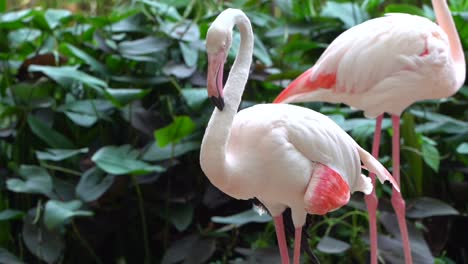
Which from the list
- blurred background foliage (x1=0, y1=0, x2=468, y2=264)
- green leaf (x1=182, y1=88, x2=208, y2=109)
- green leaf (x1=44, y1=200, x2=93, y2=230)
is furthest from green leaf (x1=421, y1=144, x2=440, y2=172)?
green leaf (x1=44, y1=200, x2=93, y2=230)

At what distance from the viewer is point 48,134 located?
296cm

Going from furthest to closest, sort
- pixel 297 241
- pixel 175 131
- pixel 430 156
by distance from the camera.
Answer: pixel 430 156 < pixel 175 131 < pixel 297 241

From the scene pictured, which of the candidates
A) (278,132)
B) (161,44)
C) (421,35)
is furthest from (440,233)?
(278,132)

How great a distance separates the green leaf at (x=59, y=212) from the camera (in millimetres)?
2549

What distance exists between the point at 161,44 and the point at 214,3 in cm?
41

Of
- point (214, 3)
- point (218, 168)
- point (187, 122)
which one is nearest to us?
point (218, 168)

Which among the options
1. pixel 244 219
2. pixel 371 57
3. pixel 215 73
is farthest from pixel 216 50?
pixel 244 219

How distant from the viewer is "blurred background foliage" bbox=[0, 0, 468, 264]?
2.75 metres

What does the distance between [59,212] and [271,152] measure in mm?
1203

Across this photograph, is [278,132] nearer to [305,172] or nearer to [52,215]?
[305,172]

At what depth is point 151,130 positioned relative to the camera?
2.93 m

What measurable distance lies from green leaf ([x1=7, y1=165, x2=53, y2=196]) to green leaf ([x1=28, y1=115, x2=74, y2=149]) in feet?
0.55

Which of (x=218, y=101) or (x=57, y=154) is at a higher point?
(x=218, y=101)

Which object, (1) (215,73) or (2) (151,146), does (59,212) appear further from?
(1) (215,73)
